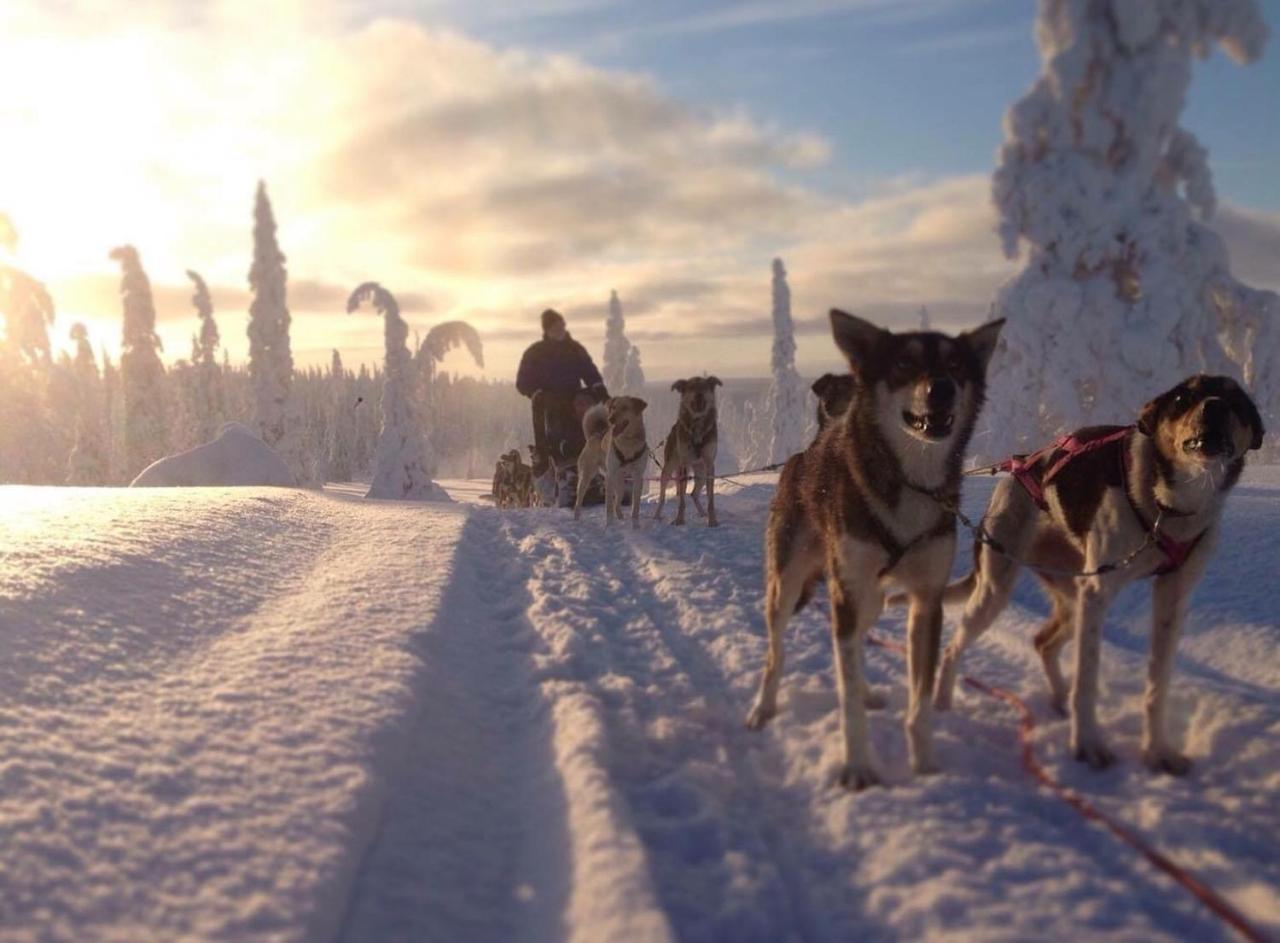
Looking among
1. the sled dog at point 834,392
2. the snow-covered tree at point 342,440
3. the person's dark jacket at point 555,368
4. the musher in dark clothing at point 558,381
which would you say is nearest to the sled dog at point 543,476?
the musher in dark clothing at point 558,381

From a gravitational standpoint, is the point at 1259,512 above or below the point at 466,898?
above

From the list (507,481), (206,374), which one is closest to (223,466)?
(507,481)

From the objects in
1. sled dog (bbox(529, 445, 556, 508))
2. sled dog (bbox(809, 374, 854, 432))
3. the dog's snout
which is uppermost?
sled dog (bbox(809, 374, 854, 432))

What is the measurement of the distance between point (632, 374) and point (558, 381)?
135ft

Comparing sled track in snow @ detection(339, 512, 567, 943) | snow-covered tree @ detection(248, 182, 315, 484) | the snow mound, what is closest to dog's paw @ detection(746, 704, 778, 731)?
sled track in snow @ detection(339, 512, 567, 943)

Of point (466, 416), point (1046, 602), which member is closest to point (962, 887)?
point (1046, 602)

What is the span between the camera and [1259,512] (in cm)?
652

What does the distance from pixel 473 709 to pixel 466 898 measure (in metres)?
1.35

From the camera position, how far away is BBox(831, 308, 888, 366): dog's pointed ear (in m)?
2.80

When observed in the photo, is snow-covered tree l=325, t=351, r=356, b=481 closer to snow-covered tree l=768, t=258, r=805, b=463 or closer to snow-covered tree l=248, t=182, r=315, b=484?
snow-covered tree l=248, t=182, r=315, b=484

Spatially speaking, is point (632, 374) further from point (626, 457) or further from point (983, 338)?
point (983, 338)

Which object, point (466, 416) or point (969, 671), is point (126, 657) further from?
point (466, 416)

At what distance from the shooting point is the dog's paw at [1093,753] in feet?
8.99

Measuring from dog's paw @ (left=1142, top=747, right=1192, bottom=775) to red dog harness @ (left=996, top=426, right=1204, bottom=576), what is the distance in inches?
27.3
